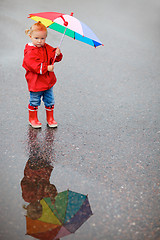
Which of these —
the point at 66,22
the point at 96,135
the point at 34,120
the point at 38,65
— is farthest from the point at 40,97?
the point at 66,22

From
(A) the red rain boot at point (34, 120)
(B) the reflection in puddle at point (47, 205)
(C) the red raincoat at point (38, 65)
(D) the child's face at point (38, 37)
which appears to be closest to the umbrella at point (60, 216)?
(B) the reflection in puddle at point (47, 205)

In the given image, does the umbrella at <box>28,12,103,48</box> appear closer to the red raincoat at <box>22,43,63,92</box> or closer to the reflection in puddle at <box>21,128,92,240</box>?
the red raincoat at <box>22,43,63,92</box>

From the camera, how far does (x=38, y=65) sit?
13.8 ft

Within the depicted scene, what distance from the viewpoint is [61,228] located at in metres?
3.30

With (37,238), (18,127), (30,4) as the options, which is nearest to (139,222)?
(37,238)

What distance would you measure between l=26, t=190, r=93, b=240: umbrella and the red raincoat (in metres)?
1.43

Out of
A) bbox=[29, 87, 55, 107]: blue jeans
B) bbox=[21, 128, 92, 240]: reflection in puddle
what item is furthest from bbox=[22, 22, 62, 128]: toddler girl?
bbox=[21, 128, 92, 240]: reflection in puddle

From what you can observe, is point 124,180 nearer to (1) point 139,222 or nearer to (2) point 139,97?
(1) point 139,222

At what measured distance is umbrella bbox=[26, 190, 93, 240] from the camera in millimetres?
3242

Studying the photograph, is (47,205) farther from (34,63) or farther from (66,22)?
(66,22)

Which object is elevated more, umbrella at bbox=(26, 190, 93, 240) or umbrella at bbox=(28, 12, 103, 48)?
umbrella at bbox=(28, 12, 103, 48)

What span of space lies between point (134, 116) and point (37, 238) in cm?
287

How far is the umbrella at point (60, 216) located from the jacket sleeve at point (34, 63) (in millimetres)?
1516

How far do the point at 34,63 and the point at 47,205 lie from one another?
1712 millimetres
